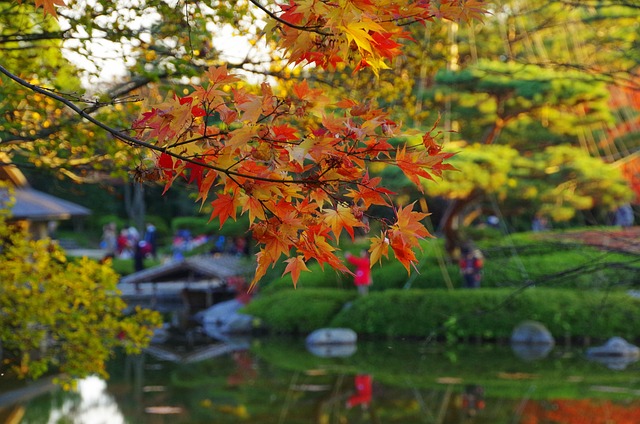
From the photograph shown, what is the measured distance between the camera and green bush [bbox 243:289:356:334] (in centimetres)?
1809

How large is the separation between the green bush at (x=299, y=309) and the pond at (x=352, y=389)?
5.73ft

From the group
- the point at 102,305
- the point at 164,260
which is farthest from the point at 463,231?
the point at 102,305

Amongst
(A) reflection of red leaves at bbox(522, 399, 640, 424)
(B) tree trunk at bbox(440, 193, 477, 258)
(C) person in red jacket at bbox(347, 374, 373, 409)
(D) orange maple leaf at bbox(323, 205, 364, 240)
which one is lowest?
(A) reflection of red leaves at bbox(522, 399, 640, 424)

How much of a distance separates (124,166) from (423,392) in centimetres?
719

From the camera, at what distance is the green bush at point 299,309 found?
1809 centimetres

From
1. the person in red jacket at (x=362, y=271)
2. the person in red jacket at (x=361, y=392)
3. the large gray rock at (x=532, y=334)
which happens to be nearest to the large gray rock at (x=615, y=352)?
the large gray rock at (x=532, y=334)

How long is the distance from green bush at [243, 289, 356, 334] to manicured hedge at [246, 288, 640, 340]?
0.8 inches

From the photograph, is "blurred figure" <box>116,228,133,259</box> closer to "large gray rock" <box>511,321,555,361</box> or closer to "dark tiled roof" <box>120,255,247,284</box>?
"dark tiled roof" <box>120,255,247,284</box>

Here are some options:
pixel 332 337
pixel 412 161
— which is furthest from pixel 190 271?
pixel 412 161

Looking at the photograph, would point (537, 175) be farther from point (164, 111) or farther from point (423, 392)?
point (164, 111)

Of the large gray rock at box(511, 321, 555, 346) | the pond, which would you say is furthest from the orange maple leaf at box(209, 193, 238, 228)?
the large gray rock at box(511, 321, 555, 346)

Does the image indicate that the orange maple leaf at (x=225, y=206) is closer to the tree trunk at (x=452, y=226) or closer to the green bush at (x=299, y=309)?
the green bush at (x=299, y=309)

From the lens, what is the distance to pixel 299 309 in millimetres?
18109

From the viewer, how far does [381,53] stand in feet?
8.62
